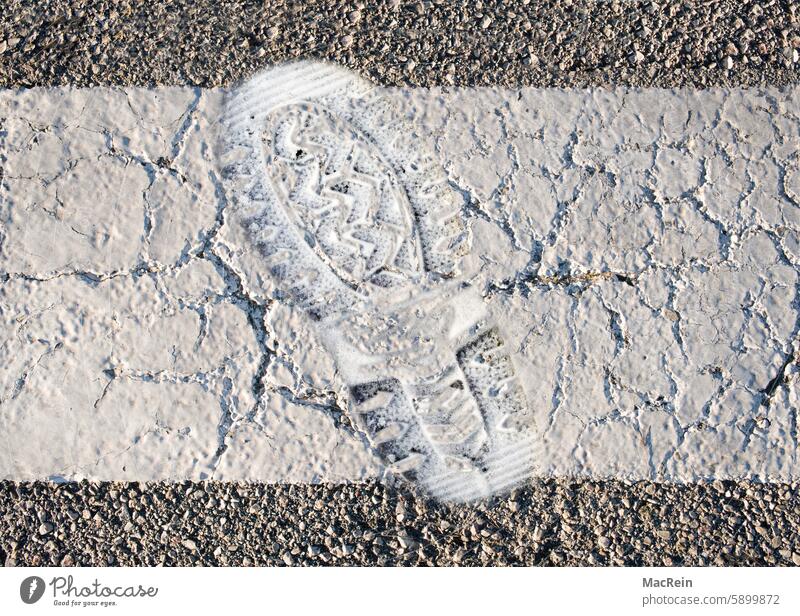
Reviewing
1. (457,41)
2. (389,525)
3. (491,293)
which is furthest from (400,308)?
(457,41)

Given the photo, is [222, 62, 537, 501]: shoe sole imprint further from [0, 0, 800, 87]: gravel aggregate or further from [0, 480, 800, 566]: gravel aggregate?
[0, 0, 800, 87]: gravel aggregate

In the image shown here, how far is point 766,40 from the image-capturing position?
1634 millimetres

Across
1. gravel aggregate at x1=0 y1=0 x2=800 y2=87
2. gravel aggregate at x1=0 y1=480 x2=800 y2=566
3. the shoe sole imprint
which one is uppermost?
gravel aggregate at x1=0 y1=0 x2=800 y2=87

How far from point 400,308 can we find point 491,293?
0.82 ft

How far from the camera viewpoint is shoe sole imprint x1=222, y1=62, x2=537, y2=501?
1.60 m

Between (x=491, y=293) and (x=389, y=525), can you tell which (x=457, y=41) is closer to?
(x=491, y=293)

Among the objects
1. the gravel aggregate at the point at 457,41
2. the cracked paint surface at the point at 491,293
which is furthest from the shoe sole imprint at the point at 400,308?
the gravel aggregate at the point at 457,41

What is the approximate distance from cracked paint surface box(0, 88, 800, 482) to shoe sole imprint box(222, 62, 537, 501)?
0.06 meters

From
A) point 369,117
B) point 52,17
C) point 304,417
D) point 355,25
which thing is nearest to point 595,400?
point 304,417

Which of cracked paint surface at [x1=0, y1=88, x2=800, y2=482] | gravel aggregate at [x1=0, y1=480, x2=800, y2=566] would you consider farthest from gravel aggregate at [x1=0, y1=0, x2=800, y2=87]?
gravel aggregate at [x1=0, y1=480, x2=800, y2=566]

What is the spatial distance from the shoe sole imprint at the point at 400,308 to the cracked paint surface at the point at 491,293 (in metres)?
0.06

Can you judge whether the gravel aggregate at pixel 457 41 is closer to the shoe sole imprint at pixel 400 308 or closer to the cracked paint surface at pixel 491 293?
the cracked paint surface at pixel 491 293

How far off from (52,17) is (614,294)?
175 cm
